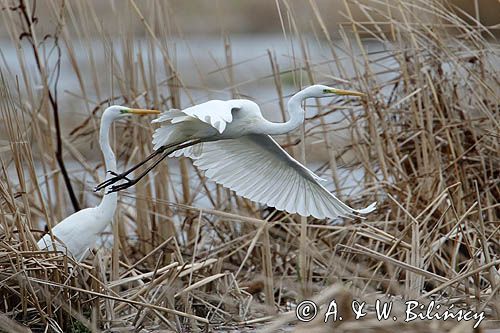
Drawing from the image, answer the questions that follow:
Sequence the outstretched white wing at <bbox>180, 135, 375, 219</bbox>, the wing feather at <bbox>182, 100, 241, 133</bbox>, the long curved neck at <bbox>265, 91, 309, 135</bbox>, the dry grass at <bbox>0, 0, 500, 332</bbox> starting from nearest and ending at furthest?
the wing feather at <bbox>182, 100, 241, 133</bbox> → the long curved neck at <bbox>265, 91, 309, 135</bbox> → the outstretched white wing at <bbox>180, 135, 375, 219</bbox> → the dry grass at <bbox>0, 0, 500, 332</bbox>

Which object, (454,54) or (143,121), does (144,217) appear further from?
(454,54)

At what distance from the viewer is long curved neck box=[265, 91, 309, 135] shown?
329 cm

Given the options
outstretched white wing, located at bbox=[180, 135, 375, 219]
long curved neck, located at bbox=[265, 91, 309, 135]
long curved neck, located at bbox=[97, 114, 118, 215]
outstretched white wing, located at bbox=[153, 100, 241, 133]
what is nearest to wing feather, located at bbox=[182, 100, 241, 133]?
outstretched white wing, located at bbox=[153, 100, 241, 133]

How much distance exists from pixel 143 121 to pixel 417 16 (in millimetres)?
1358

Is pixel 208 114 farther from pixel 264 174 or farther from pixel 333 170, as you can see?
pixel 333 170

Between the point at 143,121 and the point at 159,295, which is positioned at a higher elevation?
the point at 143,121

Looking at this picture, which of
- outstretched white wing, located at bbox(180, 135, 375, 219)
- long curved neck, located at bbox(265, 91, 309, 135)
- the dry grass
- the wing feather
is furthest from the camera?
the dry grass

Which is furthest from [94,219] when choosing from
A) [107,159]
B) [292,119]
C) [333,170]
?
[333,170]

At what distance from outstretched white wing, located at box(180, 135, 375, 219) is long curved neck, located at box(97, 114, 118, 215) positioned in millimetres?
360

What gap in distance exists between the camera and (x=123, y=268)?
400 cm

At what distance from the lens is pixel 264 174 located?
3705mm

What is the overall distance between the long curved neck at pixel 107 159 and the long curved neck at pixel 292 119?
788 mm

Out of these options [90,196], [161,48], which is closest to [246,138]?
[161,48]

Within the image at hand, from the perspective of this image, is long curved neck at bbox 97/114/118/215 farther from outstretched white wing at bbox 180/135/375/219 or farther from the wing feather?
the wing feather
